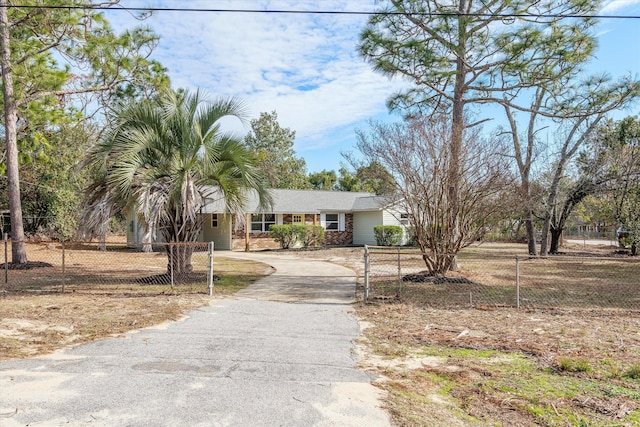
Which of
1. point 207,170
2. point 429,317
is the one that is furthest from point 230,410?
point 207,170

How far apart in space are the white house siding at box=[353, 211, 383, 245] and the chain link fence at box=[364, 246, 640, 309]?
12691 mm

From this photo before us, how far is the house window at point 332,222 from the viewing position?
96.4 ft

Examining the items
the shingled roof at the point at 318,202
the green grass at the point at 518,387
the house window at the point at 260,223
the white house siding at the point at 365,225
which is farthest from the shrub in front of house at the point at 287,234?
the green grass at the point at 518,387

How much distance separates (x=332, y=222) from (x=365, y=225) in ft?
7.29

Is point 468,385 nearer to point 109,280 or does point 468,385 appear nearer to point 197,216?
point 197,216

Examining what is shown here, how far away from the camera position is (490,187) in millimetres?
10977

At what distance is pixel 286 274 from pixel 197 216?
11.5 feet

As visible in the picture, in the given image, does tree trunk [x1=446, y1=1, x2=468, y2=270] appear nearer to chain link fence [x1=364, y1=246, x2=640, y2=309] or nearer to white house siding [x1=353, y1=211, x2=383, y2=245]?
chain link fence [x1=364, y1=246, x2=640, y2=309]

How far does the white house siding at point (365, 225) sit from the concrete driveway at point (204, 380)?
70.2 feet

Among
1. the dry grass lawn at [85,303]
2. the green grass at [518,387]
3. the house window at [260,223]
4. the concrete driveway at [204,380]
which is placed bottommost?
the green grass at [518,387]

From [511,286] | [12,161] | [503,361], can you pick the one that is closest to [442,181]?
[511,286]

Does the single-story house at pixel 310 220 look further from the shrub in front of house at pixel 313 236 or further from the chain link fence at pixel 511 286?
the chain link fence at pixel 511 286

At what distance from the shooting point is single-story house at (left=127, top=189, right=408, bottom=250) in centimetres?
2642

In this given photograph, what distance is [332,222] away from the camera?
29547 mm
